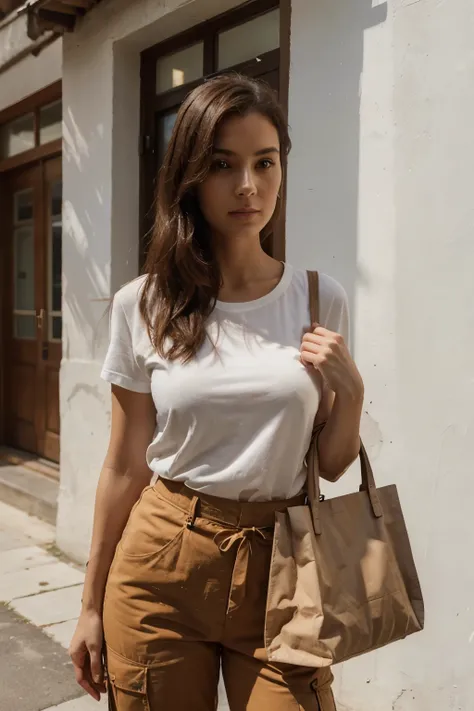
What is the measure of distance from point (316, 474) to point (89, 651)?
2.18 ft

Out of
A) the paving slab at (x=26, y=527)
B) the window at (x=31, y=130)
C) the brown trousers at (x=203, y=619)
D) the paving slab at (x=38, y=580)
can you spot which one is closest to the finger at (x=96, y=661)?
the brown trousers at (x=203, y=619)

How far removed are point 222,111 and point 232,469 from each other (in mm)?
715

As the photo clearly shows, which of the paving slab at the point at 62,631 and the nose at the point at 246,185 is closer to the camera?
the nose at the point at 246,185

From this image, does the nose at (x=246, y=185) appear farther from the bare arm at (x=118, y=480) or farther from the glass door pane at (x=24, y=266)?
the glass door pane at (x=24, y=266)

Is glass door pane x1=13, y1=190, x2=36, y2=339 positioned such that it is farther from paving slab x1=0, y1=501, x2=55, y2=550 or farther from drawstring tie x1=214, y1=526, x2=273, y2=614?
drawstring tie x1=214, y1=526, x2=273, y2=614

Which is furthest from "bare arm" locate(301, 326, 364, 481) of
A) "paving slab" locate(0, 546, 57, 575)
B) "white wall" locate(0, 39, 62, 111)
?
"white wall" locate(0, 39, 62, 111)

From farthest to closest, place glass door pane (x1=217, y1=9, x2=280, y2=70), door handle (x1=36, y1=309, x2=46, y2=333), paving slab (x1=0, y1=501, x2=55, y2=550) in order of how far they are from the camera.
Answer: door handle (x1=36, y1=309, x2=46, y2=333), paving slab (x1=0, y1=501, x2=55, y2=550), glass door pane (x1=217, y1=9, x2=280, y2=70)

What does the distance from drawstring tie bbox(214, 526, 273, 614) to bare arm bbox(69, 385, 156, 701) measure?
278 mm

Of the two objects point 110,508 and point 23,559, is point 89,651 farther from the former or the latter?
point 23,559

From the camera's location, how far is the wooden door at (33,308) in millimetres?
5906

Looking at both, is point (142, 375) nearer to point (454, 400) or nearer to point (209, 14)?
point (454, 400)

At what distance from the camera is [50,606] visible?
4004mm

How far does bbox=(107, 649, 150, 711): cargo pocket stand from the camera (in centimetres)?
149

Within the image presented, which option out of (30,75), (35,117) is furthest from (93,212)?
(35,117)
